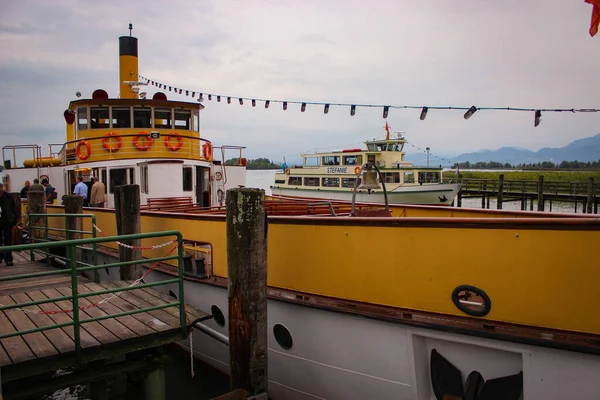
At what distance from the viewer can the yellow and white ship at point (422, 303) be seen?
12.1 feet

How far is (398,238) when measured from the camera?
4500 millimetres

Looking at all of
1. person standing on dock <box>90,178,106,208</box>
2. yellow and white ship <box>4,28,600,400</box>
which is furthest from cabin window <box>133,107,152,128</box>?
yellow and white ship <box>4,28,600,400</box>

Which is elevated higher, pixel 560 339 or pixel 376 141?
pixel 376 141

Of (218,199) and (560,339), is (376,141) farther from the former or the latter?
(560,339)

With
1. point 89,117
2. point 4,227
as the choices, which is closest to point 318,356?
point 4,227

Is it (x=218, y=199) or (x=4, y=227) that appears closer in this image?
(x=4, y=227)

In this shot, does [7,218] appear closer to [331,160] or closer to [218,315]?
[218,315]

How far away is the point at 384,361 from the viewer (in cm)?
456

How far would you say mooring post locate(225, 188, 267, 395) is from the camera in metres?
4.66

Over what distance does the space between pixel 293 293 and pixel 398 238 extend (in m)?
1.54

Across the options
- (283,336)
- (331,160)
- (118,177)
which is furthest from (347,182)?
(283,336)

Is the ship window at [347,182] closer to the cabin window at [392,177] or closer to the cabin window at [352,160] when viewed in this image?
the cabin window at [352,160]

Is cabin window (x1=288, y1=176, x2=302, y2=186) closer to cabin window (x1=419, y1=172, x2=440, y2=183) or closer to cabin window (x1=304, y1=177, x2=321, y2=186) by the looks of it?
cabin window (x1=304, y1=177, x2=321, y2=186)

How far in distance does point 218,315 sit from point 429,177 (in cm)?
2561
